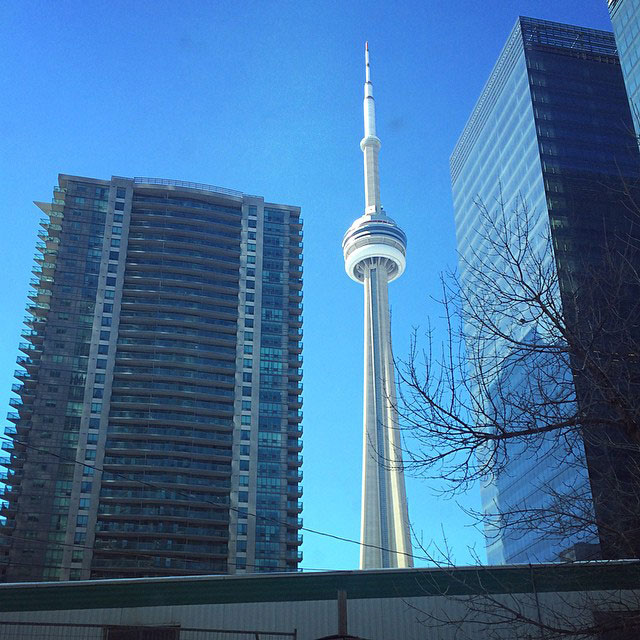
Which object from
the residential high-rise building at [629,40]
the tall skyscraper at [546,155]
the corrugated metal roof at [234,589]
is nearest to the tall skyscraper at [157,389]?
the tall skyscraper at [546,155]

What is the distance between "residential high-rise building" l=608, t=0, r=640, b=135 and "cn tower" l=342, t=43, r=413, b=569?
4258 cm

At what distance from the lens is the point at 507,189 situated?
332 ft

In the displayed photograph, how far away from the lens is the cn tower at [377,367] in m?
115

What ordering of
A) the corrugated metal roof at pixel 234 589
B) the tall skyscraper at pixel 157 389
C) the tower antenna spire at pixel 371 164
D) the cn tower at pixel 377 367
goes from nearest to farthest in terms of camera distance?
the corrugated metal roof at pixel 234 589
the tall skyscraper at pixel 157 389
the cn tower at pixel 377 367
the tower antenna spire at pixel 371 164

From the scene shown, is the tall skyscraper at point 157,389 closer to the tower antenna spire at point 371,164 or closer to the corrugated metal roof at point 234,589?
the tower antenna spire at point 371,164

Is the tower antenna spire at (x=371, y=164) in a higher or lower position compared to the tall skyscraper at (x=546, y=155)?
higher

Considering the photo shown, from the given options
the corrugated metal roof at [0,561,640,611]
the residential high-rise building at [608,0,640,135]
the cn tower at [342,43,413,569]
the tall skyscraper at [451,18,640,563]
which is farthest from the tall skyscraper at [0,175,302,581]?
the corrugated metal roof at [0,561,640,611]

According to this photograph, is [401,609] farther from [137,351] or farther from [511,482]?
[137,351]

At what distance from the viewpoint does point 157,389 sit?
9956cm

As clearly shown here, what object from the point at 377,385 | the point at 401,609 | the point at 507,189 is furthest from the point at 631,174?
the point at 401,609

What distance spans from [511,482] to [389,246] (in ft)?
209

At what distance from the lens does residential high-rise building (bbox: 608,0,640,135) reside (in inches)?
2509

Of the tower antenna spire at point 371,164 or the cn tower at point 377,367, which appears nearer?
the cn tower at point 377,367

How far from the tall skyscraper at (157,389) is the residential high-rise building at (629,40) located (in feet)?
177
